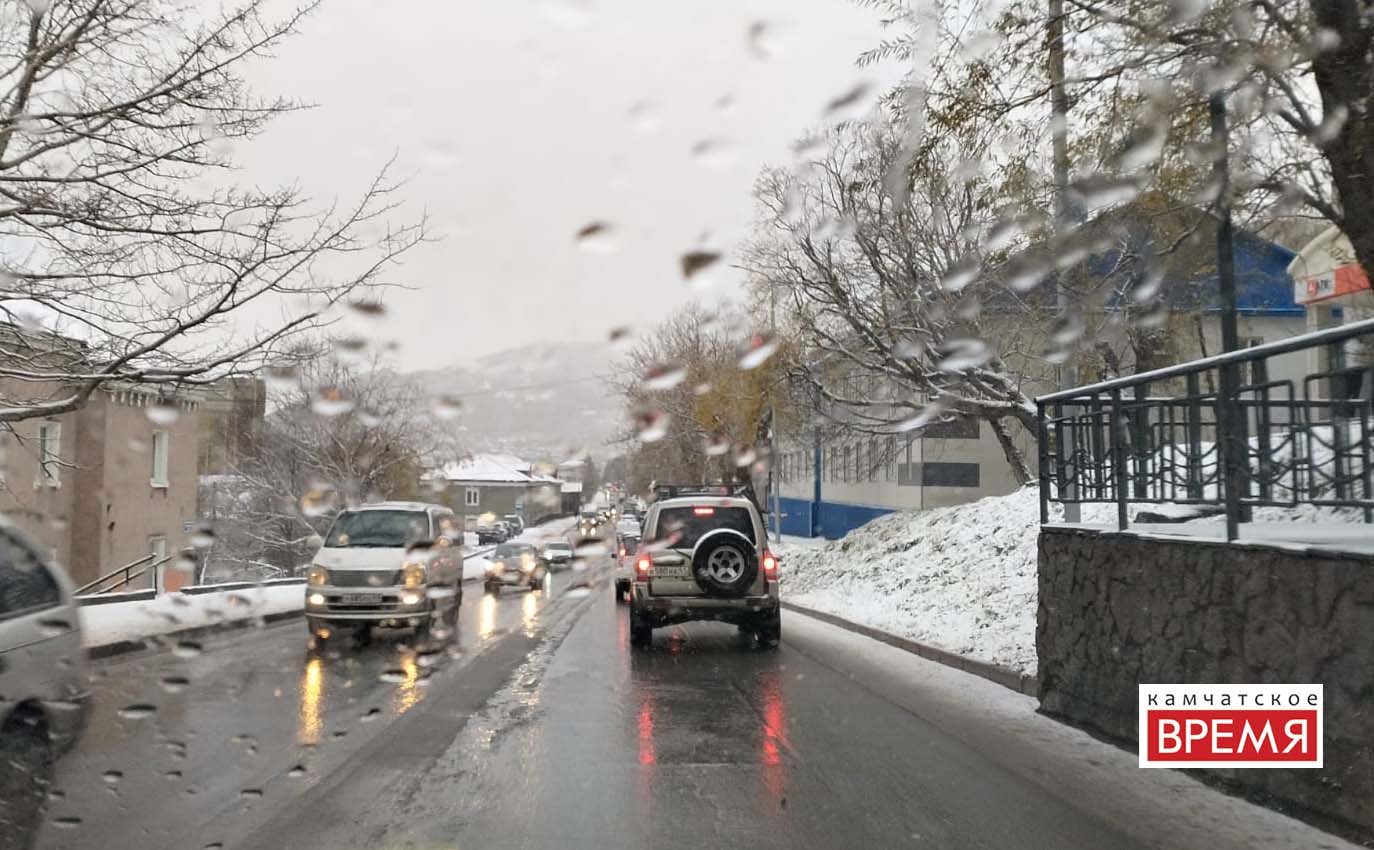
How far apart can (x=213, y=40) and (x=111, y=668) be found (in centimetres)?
704

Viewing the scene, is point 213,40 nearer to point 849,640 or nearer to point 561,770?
point 561,770

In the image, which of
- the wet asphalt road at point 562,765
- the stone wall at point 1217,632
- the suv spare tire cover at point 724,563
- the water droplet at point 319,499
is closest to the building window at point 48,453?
the water droplet at point 319,499

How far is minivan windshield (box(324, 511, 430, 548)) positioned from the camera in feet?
48.4

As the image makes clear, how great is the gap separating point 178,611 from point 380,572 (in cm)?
400

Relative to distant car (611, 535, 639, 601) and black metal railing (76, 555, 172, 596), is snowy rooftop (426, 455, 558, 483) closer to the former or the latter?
black metal railing (76, 555, 172, 596)

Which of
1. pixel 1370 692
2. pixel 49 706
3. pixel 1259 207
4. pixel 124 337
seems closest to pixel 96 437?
pixel 124 337

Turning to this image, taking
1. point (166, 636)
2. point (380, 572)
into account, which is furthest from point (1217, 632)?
point (166, 636)

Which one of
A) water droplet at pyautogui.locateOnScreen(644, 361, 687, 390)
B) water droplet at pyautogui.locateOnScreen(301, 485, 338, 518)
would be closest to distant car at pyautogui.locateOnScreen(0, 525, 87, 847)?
water droplet at pyautogui.locateOnScreen(644, 361, 687, 390)

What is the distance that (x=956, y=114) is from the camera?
9.62 meters

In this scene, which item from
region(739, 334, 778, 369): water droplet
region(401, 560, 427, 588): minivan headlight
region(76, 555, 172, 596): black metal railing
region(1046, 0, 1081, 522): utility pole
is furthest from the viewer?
region(739, 334, 778, 369): water droplet

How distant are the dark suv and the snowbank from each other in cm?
596

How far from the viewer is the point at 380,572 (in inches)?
551

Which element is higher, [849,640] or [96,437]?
[96,437]

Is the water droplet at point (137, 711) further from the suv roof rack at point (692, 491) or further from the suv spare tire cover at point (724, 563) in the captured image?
the suv roof rack at point (692, 491)
